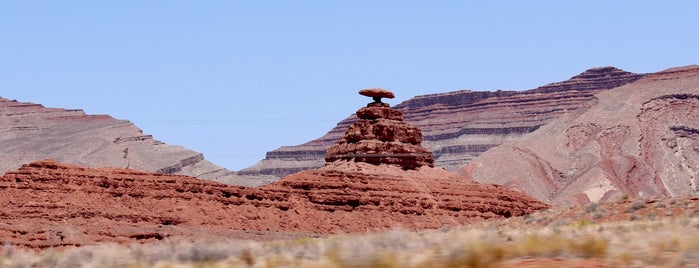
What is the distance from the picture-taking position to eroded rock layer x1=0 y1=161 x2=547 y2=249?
55.0 meters

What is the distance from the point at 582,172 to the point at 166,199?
4180 inches

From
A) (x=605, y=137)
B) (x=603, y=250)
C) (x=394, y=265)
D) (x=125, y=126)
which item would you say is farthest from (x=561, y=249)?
(x=125, y=126)

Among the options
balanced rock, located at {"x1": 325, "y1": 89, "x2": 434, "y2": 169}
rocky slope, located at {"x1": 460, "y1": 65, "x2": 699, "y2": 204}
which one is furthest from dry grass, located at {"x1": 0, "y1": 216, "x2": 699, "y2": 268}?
rocky slope, located at {"x1": 460, "y1": 65, "x2": 699, "y2": 204}

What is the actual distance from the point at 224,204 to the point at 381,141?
18624 millimetres

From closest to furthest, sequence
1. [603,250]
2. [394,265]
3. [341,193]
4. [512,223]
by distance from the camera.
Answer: [394,265], [603,250], [512,223], [341,193]

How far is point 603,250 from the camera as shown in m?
17.7

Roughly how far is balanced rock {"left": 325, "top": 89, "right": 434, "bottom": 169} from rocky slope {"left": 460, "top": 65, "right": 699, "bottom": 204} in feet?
200

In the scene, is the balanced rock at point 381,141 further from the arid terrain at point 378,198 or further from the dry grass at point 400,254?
the dry grass at point 400,254

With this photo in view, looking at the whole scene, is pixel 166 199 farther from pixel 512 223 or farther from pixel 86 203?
pixel 512 223

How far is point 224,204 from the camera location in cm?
6372

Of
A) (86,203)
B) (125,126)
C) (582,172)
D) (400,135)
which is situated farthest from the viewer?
(125,126)

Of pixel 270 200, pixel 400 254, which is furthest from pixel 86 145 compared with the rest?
pixel 400 254

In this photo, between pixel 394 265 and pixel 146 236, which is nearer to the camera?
pixel 394 265

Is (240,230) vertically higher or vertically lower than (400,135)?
lower
